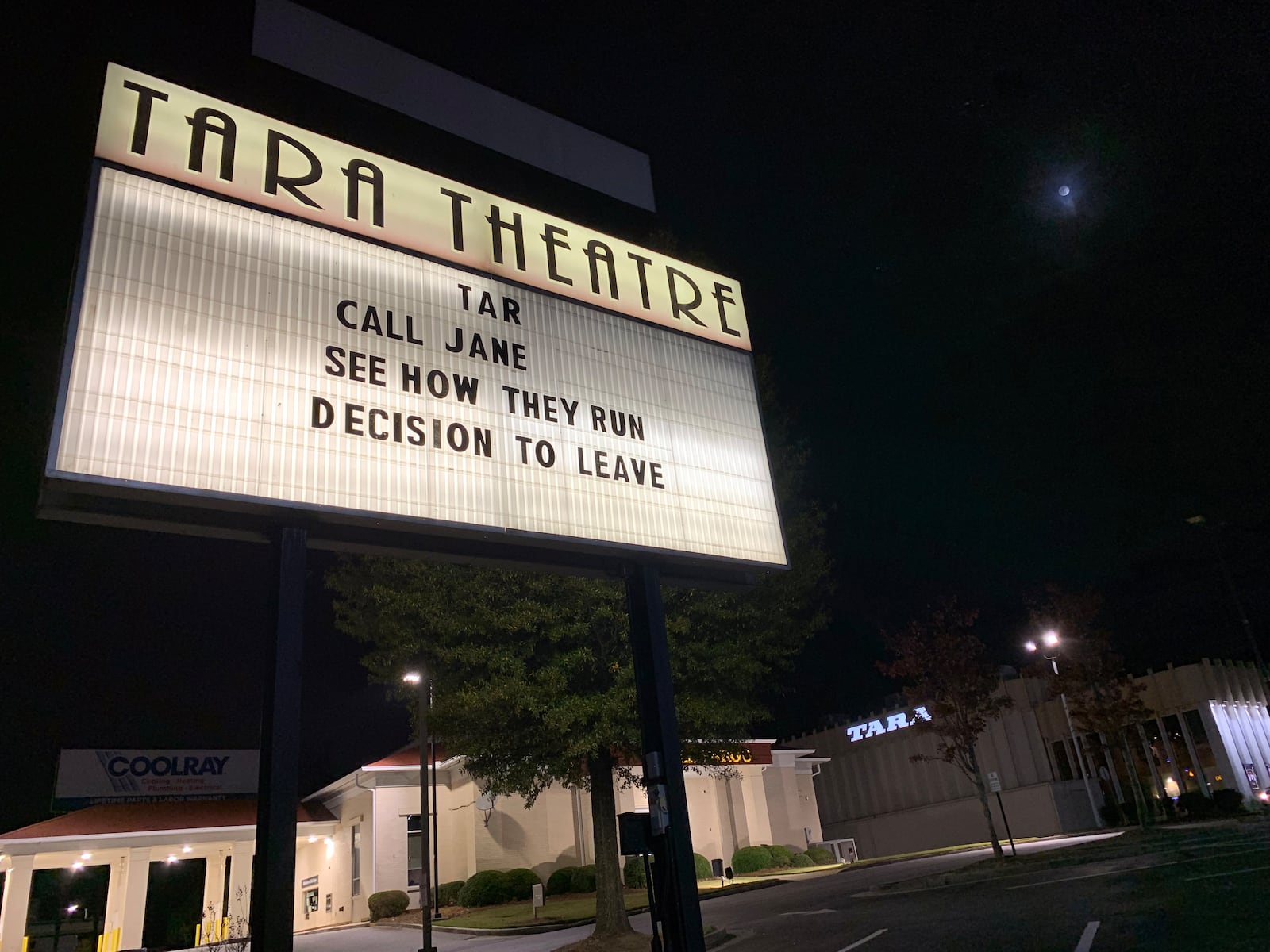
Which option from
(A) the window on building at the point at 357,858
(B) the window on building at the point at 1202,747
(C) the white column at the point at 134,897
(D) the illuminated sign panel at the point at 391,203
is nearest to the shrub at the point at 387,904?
(A) the window on building at the point at 357,858

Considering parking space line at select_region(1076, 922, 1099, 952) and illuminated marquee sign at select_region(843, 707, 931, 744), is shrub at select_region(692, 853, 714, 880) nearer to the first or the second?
illuminated marquee sign at select_region(843, 707, 931, 744)

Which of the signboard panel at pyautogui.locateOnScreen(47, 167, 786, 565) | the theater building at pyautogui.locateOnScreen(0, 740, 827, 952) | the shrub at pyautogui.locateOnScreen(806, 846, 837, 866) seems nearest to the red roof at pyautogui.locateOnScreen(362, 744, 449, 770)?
the theater building at pyautogui.locateOnScreen(0, 740, 827, 952)

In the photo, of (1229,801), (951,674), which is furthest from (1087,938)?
(1229,801)

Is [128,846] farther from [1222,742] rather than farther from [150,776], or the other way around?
[1222,742]

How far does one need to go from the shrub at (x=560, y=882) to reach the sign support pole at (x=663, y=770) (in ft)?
74.6

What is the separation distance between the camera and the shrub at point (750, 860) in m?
33.9

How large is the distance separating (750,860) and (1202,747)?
79.8ft

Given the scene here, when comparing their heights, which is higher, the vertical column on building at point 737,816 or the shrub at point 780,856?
the vertical column on building at point 737,816

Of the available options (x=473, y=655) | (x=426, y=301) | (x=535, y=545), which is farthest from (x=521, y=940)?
(x=426, y=301)

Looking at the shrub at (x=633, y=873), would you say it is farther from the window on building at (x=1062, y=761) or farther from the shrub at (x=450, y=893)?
the window on building at (x=1062, y=761)

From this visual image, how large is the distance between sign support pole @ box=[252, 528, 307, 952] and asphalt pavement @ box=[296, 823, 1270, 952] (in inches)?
341

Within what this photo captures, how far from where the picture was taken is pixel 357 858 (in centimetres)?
3203

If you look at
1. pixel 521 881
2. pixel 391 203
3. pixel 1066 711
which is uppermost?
pixel 391 203

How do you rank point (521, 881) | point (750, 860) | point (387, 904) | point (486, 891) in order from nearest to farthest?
1. point (486, 891)
2. point (387, 904)
3. point (521, 881)
4. point (750, 860)
